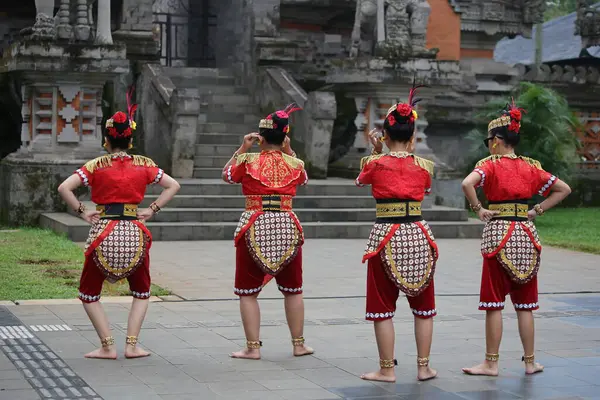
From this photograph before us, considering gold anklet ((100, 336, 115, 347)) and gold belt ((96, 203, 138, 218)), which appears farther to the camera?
gold belt ((96, 203, 138, 218))

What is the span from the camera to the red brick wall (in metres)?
23.4

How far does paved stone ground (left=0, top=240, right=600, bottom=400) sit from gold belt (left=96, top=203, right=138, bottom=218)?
0.98m

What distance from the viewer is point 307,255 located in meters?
14.4

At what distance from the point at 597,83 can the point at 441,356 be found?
1680 cm

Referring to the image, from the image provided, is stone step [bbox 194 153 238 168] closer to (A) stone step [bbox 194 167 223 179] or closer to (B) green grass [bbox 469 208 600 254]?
(A) stone step [bbox 194 167 223 179]

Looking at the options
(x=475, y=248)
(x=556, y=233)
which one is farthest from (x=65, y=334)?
(x=556, y=233)

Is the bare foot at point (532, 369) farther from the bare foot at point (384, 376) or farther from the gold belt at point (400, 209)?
the gold belt at point (400, 209)

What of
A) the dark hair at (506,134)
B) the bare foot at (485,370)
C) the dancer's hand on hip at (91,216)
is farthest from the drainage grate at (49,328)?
the dark hair at (506,134)

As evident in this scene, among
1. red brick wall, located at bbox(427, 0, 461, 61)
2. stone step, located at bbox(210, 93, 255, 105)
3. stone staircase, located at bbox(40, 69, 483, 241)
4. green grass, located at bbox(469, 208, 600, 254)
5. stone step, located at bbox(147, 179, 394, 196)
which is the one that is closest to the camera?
stone staircase, located at bbox(40, 69, 483, 241)

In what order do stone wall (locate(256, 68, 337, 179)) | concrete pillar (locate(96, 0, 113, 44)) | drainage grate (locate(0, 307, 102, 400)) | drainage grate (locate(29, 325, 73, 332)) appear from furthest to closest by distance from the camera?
stone wall (locate(256, 68, 337, 179)) < concrete pillar (locate(96, 0, 113, 44)) < drainage grate (locate(29, 325, 73, 332)) < drainage grate (locate(0, 307, 102, 400))

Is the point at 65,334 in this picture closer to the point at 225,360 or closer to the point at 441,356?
the point at 225,360

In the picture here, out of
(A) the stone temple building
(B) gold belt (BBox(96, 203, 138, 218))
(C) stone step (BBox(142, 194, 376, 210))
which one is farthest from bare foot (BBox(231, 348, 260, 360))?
(C) stone step (BBox(142, 194, 376, 210))

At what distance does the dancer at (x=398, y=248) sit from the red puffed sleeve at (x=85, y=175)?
73.6 inches

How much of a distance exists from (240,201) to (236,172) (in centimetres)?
839
